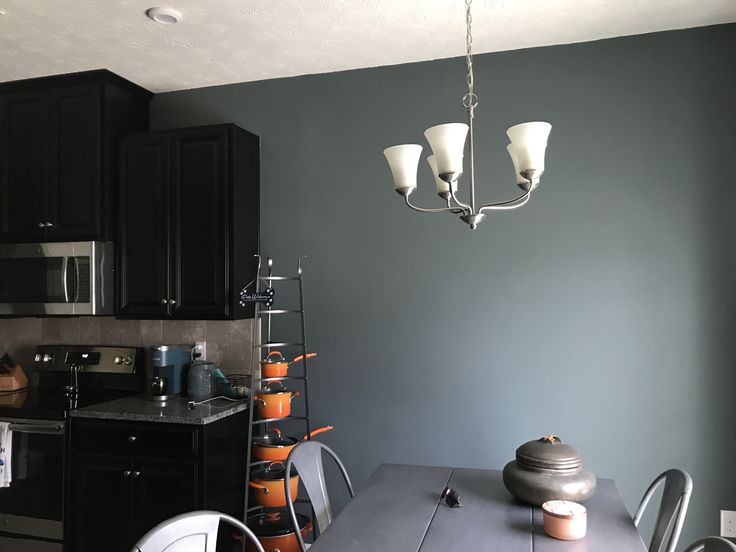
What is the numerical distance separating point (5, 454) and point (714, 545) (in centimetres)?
307

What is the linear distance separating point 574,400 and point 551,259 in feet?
2.25

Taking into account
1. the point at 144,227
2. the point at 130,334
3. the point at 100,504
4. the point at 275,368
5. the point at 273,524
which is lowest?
the point at 273,524

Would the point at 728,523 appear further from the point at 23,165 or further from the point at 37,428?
the point at 23,165

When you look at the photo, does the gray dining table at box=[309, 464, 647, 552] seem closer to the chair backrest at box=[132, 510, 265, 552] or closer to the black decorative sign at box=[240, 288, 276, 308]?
the chair backrest at box=[132, 510, 265, 552]

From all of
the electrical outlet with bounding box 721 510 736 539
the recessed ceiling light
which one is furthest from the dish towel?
the electrical outlet with bounding box 721 510 736 539

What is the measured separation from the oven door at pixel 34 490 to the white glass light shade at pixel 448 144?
93.2 inches

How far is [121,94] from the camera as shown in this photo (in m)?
3.34

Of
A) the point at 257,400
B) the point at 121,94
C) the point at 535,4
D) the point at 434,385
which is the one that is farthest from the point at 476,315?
the point at 121,94

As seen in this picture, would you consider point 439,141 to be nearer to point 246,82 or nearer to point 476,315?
point 476,315

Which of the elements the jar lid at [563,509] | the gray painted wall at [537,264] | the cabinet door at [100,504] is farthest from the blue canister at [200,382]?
the jar lid at [563,509]

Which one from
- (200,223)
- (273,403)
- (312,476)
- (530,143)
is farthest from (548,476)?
(200,223)

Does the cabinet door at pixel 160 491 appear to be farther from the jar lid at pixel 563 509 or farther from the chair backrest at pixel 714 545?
the chair backrest at pixel 714 545

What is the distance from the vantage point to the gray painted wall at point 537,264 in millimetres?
2732

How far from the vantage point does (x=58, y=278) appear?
127 inches
